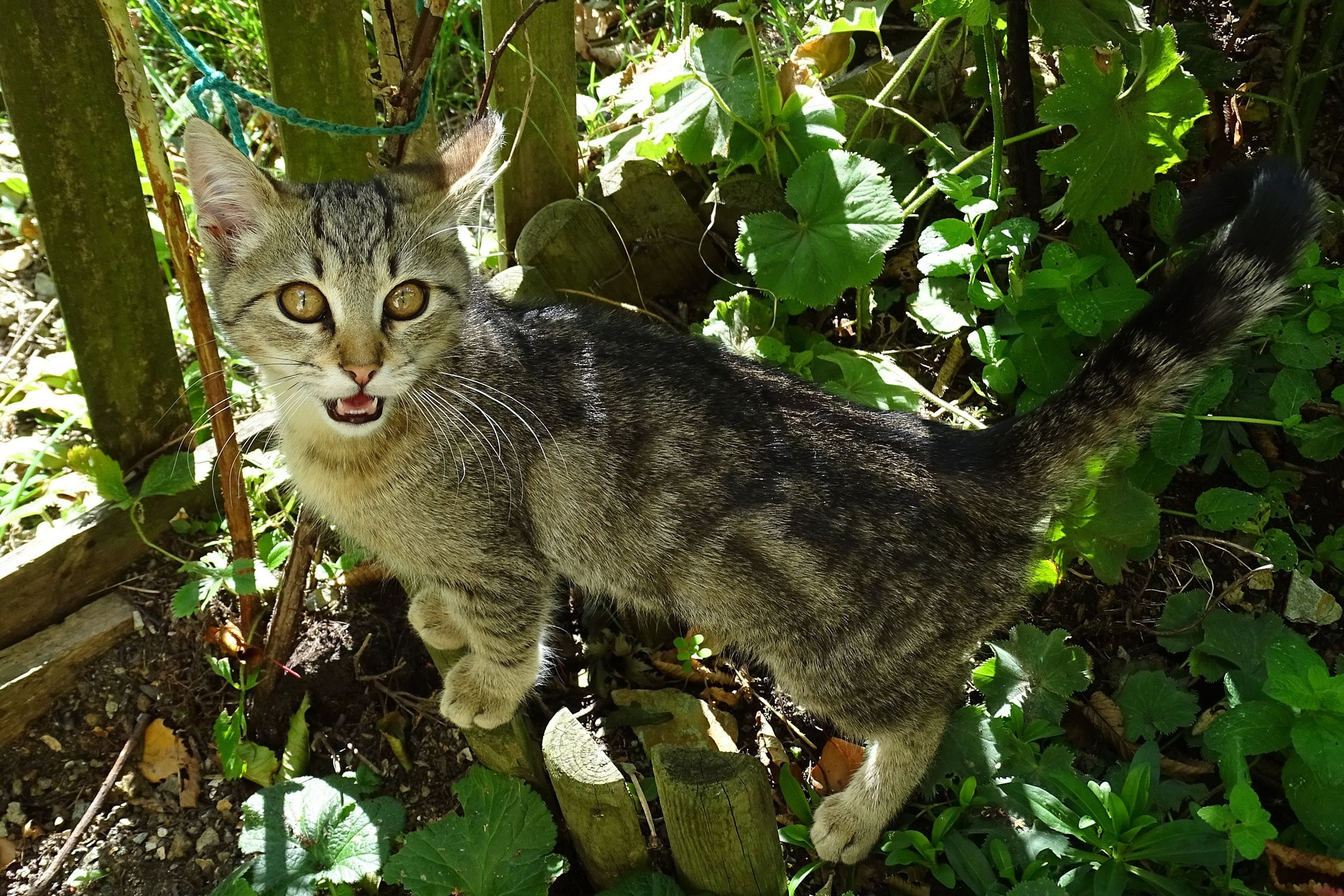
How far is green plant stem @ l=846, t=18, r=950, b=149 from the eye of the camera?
343cm

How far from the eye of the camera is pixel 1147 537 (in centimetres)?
277

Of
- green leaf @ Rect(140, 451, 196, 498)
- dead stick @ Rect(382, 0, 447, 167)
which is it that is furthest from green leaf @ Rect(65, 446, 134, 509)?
dead stick @ Rect(382, 0, 447, 167)

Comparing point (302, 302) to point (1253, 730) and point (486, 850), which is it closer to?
point (486, 850)

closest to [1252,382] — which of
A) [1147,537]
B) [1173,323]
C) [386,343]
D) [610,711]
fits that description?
[1147,537]

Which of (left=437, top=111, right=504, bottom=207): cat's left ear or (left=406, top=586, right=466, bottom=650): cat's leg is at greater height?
(left=437, top=111, right=504, bottom=207): cat's left ear

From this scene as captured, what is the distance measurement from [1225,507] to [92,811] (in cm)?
329

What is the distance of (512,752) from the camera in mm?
2504

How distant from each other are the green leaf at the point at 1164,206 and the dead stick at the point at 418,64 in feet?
7.49

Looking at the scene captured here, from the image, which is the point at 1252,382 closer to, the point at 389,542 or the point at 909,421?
the point at 909,421

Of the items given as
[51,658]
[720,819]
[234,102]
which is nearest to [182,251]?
[234,102]

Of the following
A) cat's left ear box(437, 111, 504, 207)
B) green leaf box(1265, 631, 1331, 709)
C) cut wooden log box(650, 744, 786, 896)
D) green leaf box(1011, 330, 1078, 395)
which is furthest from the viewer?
green leaf box(1011, 330, 1078, 395)

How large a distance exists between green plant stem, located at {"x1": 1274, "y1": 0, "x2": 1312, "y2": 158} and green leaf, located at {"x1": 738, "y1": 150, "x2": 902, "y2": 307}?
1.44 m

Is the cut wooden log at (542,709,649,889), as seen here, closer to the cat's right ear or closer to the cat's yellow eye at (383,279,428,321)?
the cat's yellow eye at (383,279,428,321)

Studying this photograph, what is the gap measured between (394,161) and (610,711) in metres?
1.69
